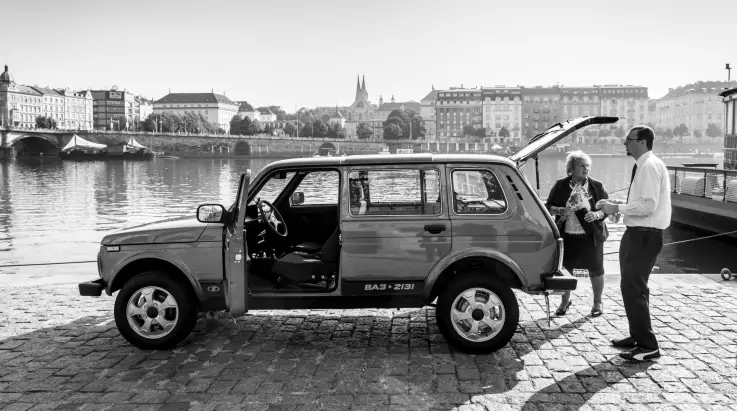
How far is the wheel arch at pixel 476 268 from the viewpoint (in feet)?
21.6

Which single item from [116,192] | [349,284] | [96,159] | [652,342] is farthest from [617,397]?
[96,159]

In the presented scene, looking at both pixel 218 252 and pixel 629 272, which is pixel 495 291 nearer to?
pixel 629 272

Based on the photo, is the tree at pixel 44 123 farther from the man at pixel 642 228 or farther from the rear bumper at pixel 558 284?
the man at pixel 642 228

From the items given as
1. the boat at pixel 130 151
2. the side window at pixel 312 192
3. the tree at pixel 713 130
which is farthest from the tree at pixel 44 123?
the side window at pixel 312 192

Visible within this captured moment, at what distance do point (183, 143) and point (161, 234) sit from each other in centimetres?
14084

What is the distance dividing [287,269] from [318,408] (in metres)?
2.00

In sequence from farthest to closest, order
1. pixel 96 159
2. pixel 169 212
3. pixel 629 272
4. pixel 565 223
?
pixel 96 159, pixel 169 212, pixel 565 223, pixel 629 272

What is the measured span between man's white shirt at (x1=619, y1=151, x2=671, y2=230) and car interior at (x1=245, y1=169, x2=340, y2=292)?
266 centimetres

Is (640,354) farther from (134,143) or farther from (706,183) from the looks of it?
(134,143)

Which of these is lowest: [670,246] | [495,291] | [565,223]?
[670,246]

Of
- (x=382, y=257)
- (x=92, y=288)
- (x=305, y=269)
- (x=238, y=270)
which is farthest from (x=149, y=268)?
(x=382, y=257)

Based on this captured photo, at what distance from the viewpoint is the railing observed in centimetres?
2083

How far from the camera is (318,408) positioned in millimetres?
5293

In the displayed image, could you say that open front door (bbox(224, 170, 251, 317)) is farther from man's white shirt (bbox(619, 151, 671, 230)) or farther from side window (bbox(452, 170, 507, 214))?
man's white shirt (bbox(619, 151, 671, 230))
